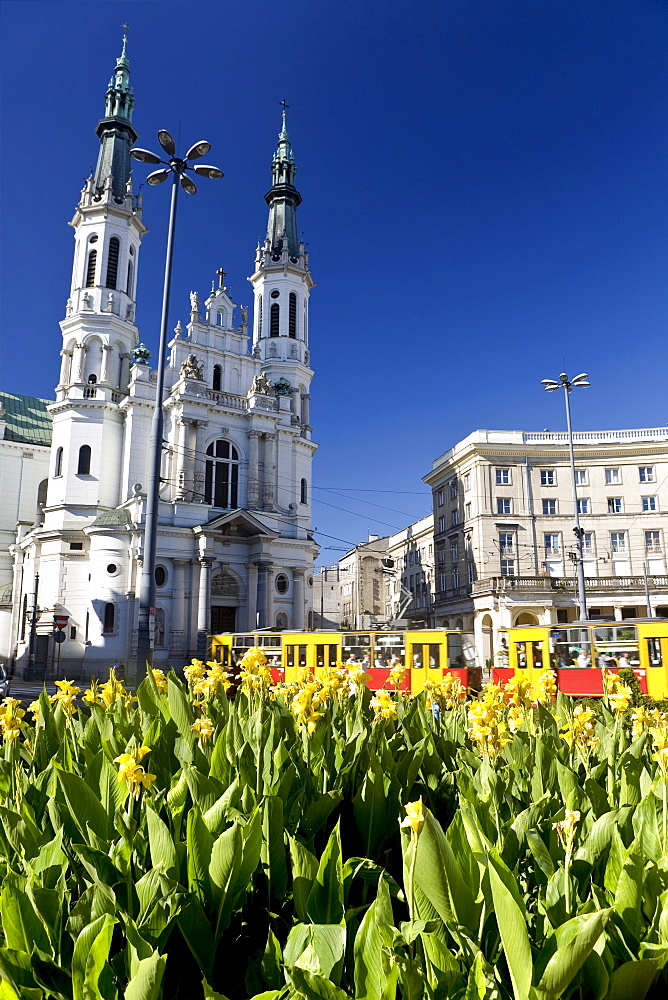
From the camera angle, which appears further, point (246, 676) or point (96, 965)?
point (246, 676)

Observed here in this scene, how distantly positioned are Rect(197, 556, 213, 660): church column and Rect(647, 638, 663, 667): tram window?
89.8 ft

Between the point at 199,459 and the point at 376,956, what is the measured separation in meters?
45.0

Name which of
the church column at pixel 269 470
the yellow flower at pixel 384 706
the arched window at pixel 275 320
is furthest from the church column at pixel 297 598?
the yellow flower at pixel 384 706

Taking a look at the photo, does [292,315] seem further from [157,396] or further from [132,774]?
[132,774]

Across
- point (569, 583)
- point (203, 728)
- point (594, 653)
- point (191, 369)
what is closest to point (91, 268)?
point (191, 369)

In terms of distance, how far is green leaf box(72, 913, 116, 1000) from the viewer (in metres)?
1.58

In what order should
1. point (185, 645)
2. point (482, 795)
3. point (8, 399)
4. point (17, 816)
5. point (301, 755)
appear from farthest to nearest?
1. point (8, 399)
2. point (185, 645)
3. point (301, 755)
4. point (482, 795)
5. point (17, 816)

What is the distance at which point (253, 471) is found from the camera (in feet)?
156

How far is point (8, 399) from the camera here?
213 ft

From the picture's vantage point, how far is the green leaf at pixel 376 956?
1.48m

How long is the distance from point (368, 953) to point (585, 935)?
19.4 inches

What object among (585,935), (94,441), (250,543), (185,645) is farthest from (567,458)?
(585,935)

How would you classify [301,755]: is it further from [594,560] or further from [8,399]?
[8,399]

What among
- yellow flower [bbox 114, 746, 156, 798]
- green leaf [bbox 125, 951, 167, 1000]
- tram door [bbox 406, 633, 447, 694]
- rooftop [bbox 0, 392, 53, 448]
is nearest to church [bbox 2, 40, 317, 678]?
rooftop [bbox 0, 392, 53, 448]
